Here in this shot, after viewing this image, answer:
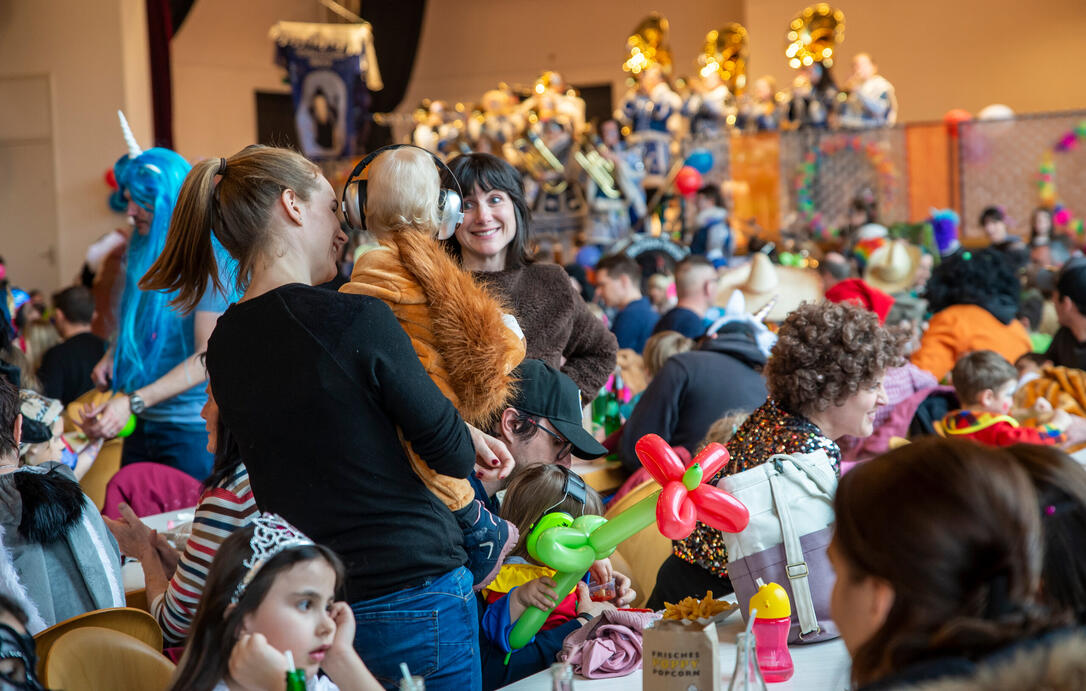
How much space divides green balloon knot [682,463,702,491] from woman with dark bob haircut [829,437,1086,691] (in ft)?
1.85

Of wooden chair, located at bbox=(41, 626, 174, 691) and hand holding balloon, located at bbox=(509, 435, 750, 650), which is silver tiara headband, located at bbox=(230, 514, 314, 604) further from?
hand holding balloon, located at bbox=(509, 435, 750, 650)

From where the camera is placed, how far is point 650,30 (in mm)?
13141

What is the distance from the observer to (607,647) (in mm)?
1948

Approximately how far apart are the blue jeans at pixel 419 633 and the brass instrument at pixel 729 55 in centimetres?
1191

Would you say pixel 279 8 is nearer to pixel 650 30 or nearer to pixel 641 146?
pixel 650 30

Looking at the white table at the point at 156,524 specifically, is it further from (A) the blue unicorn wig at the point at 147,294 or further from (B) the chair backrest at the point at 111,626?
(B) the chair backrest at the point at 111,626

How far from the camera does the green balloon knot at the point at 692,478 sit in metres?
1.74

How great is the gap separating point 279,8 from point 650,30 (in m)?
6.75

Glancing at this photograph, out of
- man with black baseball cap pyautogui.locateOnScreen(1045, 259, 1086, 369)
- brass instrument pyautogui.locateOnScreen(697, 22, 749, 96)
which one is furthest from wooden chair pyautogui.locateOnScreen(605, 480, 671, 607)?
brass instrument pyautogui.locateOnScreen(697, 22, 749, 96)

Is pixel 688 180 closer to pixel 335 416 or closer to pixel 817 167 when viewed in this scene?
pixel 817 167

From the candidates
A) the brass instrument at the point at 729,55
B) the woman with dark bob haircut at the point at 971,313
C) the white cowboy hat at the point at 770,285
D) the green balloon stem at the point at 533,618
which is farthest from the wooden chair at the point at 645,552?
the brass instrument at the point at 729,55

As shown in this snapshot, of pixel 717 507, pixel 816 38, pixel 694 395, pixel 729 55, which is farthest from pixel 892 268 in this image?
pixel 729 55

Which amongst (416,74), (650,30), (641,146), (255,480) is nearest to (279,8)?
(416,74)

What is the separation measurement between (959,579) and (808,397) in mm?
1301
